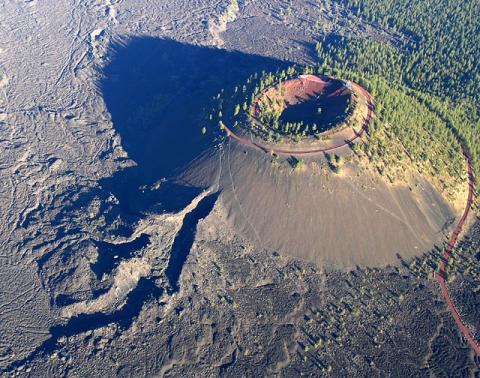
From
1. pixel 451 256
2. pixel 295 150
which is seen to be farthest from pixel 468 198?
pixel 295 150

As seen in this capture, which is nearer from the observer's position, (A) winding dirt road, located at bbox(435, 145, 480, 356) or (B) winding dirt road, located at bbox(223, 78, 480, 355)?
(A) winding dirt road, located at bbox(435, 145, 480, 356)

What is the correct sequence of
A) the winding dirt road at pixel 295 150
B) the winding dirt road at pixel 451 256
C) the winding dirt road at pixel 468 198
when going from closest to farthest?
the winding dirt road at pixel 451 256, the winding dirt road at pixel 468 198, the winding dirt road at pixel 295 150

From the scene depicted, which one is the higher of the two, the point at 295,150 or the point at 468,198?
the point at 295,150

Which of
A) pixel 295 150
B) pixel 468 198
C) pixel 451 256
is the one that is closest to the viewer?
pixel 451 256

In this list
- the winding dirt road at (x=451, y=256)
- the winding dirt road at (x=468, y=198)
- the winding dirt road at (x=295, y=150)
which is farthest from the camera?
the winding dirt road at (x=295, y=150)

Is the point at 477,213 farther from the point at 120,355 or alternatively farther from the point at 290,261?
the point at 120,355

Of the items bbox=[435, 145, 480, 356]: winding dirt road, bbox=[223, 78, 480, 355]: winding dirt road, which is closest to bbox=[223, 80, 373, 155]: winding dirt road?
bbox=[223, 78, 480, 355]: winding dirt road

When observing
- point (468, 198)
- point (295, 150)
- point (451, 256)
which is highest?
point (295, 150)

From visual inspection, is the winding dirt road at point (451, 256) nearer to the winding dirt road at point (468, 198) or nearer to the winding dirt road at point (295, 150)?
the winding dirt road at point (468, 198)

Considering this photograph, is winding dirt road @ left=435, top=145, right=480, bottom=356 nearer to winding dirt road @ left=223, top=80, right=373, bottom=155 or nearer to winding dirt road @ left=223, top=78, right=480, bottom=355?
winding dirt road @ left=223, top=78, right=480, bottom=355

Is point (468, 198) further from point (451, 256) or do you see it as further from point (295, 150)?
point (295, 150)

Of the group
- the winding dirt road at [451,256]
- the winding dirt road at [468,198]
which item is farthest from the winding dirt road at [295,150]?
the winding dirt road at [451,256]

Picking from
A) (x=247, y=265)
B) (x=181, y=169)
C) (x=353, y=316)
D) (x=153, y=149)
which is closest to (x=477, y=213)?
(x=353, y=316)
